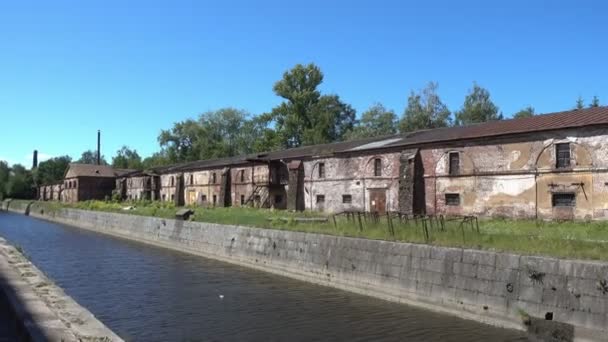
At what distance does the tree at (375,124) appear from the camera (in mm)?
71625

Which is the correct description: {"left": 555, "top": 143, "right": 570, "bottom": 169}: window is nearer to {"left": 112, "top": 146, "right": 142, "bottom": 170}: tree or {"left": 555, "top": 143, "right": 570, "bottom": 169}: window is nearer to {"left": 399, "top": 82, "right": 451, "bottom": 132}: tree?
{"left": 399, "top": 82, "right": 451, "bottom": 132}: tree

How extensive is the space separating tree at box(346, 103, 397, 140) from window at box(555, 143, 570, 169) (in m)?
46.8

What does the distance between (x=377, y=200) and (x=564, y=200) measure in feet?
35.8

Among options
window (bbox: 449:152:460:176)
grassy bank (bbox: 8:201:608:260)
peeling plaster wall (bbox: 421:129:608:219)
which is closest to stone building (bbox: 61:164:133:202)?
grassy bank (bbox: 8:201:608:260)

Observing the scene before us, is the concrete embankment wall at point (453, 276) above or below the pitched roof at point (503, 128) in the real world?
below

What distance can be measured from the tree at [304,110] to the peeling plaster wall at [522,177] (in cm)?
4443

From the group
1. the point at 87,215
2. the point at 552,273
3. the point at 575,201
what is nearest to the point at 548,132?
the point at 575,201

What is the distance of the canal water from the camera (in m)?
12.8

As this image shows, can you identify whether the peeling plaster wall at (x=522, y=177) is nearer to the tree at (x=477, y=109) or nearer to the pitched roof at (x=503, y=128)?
the pitched roof at (x=503, y=128)

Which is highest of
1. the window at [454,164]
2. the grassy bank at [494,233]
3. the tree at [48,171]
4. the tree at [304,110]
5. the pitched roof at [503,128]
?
the tree at [304,110]

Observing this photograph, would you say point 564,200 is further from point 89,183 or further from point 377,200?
point 89,183

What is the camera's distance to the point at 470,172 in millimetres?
27516

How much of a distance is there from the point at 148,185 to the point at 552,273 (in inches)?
2302

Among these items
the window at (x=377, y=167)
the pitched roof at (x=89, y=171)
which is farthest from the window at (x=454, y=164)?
the pitched roof at (x=89, y=171)
